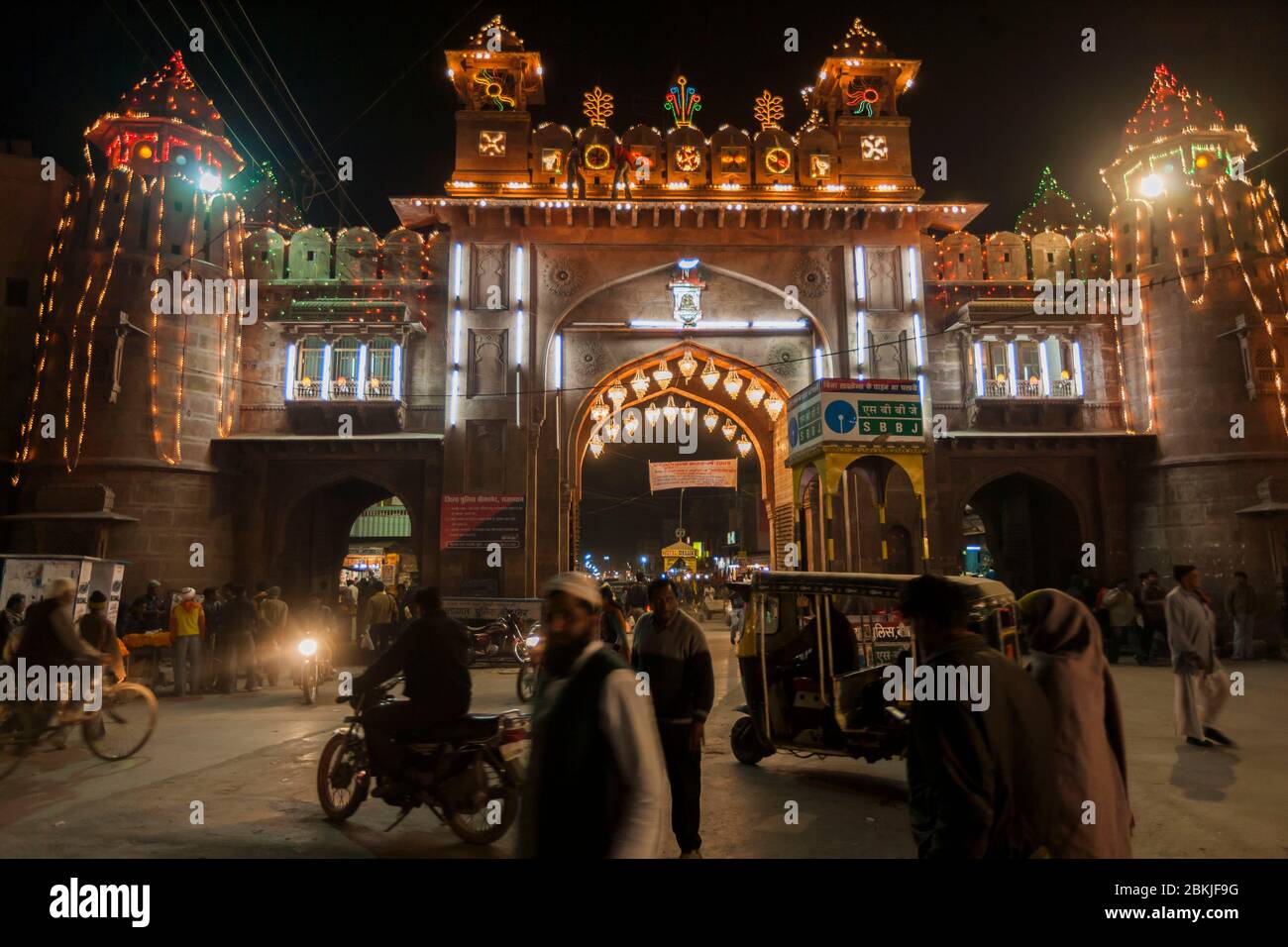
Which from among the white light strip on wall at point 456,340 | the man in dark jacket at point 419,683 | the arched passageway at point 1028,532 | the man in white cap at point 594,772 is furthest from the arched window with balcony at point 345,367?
the man in white cap at point 594,772

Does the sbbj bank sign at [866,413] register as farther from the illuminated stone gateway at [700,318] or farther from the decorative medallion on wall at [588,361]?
the decorative medallion on wall at [588,361]

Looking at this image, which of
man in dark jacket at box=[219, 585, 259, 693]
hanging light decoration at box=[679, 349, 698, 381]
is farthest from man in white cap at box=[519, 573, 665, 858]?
hanging light decoration at box=[679, 349, 698, 381]

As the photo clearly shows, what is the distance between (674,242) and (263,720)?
14.2 m

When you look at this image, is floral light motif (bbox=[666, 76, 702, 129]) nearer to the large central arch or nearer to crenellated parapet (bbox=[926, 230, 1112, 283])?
the large central arch

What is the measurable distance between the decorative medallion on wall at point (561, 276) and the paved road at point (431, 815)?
42.0 feet

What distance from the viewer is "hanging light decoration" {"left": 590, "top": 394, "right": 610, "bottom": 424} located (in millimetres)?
20703

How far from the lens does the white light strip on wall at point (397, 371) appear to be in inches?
742

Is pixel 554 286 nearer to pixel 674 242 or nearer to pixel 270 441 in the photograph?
pixel 674 242

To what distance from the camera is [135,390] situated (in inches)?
670

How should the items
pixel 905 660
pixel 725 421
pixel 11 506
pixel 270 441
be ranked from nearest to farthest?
1. pixel 905 660
2. pixel 11 506
3. pixel 270 441
4. pixel 725 421

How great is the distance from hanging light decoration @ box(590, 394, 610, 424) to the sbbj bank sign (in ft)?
28.5

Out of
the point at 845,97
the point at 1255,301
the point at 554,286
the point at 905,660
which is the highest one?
the point at 845,97

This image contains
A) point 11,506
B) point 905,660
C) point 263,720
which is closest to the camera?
point 905,660

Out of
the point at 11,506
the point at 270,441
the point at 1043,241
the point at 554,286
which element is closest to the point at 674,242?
the point at 554,286
